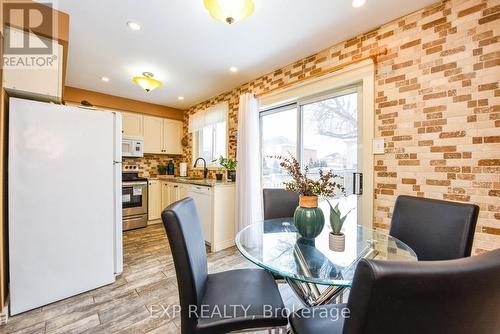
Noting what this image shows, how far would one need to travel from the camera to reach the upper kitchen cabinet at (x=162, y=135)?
177 inches

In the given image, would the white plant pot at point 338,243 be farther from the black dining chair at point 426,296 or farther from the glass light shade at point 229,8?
the glass light shade at point 229,8

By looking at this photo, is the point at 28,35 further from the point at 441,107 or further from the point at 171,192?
the point at 441,107

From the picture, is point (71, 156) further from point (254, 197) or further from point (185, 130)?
point (185, 130)

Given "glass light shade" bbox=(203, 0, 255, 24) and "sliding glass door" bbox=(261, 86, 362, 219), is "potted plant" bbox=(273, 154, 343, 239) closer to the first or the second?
"sliding glass door" bbox=(261, 86, 362, 219)

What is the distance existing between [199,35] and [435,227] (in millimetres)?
2520

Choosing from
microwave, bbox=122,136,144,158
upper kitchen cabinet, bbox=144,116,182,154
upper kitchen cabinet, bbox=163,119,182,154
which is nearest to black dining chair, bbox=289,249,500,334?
microwave, bbox=122,136,144,158

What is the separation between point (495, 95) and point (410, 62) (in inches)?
24.4

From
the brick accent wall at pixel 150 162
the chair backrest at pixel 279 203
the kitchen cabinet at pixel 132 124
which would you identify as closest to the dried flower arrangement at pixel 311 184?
the chair backrest at pixel 279 203

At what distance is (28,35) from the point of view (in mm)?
1620

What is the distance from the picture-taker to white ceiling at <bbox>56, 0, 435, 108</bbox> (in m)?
1.75

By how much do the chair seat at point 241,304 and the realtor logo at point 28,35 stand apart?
2.19 m

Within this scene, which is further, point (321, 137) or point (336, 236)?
point (321, 137)

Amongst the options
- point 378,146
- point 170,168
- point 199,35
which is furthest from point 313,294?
point 170,168

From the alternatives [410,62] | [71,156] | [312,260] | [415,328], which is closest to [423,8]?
[410,62]
